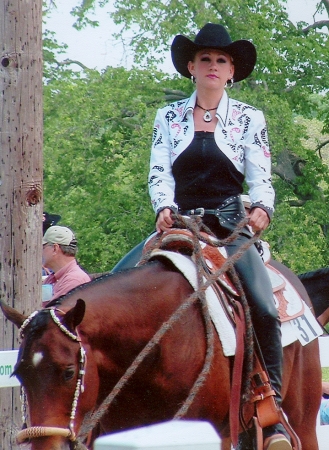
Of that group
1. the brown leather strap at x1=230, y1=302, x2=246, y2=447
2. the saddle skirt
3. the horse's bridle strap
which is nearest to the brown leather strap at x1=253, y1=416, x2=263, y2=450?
the brown leather strap at x1=230, y1=302, x2=246, y2=447

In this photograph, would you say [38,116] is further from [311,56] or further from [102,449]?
[311,56]

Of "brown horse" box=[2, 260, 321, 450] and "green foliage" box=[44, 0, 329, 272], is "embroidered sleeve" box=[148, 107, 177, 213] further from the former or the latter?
"green foliage" box=[44, 0, 329, 272]

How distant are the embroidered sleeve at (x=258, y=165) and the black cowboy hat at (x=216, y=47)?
1.19 feet

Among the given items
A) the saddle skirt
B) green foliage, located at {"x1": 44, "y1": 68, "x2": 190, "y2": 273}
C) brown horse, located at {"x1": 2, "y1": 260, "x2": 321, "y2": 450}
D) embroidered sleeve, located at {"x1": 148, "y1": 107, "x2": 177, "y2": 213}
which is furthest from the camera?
green foliage, located at {"x1": 44, "y1": 68, "x2": 190, "y2": 273}

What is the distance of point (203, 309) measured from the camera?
12.9 feet

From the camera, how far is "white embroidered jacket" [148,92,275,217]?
175 inches

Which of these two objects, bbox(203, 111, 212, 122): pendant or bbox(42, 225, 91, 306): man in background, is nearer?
bbox(203, 111, 212, 122): pendant

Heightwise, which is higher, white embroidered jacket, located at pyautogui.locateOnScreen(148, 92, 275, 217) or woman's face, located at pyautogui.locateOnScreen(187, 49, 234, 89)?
woman's face, located at pyautogui.locateOnScreen(187, 49, 234, 89)

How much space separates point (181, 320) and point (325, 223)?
16.9m

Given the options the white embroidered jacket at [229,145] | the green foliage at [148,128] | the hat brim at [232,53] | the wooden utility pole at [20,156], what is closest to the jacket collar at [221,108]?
the white embroidered jacket at [229,145]

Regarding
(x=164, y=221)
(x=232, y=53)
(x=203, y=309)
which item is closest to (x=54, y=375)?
(x=203, y=309)

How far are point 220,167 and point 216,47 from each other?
68 cm

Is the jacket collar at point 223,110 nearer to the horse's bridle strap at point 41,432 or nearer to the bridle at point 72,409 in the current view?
the bridle at point 72,409

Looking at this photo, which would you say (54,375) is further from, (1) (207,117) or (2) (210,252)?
(1) (207,117)
